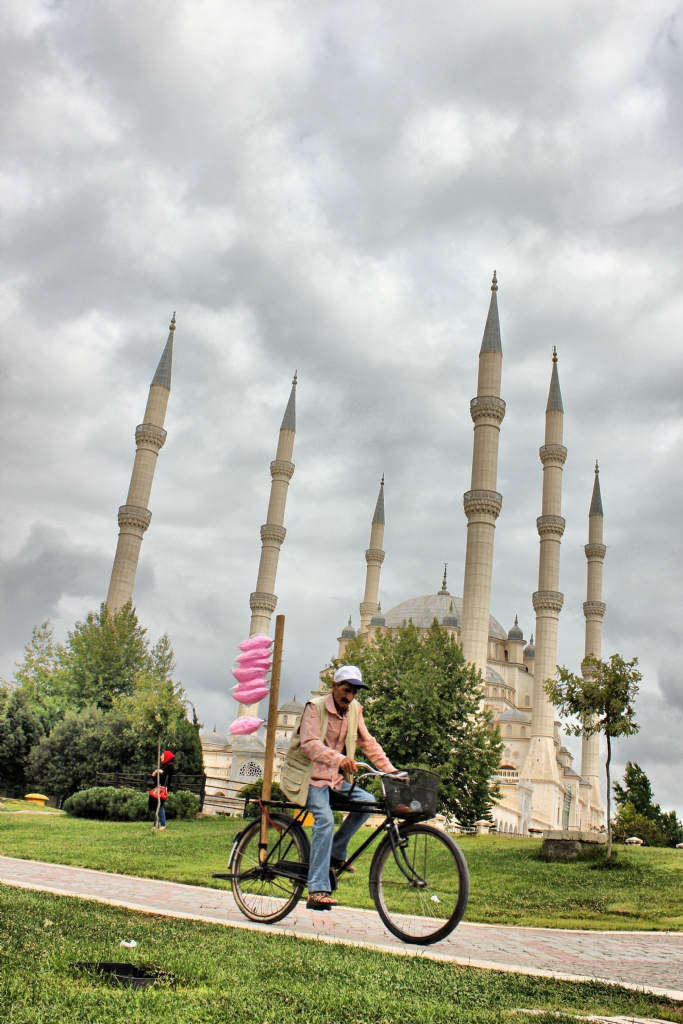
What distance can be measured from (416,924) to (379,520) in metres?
57.1

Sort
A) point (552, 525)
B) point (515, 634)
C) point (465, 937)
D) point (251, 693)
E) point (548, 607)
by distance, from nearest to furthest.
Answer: point (465, 937) → point (251, 693) → point (548, 607) → point (552, 525) → point (515, 634)

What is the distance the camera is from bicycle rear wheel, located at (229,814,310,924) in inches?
215

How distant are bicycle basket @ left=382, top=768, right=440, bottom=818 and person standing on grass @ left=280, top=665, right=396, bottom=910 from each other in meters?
0.19

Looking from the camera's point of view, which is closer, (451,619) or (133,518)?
(133,518)

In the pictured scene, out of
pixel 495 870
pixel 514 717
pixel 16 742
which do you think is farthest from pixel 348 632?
pixel 495 870

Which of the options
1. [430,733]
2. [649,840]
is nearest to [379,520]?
[649,840]

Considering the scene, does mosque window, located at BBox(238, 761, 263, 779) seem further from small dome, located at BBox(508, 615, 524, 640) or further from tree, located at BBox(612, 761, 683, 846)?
small dome, located at BBox(508, 615, 524, 640)

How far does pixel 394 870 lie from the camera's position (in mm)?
5051

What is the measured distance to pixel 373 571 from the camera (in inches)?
2381

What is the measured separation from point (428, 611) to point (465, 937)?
62.0 meters

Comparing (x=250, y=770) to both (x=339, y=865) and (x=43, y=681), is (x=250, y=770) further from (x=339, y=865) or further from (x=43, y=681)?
(x=339, y=865)

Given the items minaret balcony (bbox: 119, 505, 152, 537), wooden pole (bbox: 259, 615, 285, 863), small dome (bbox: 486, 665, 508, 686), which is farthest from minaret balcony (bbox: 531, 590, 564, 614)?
wooden pole (bbox: 259, 615, 285, 863)

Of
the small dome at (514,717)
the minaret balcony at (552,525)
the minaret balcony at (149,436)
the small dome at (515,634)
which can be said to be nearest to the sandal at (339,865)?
the minaret balcony at (552,525)

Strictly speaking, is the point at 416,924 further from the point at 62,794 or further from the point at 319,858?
the point at 62,794
